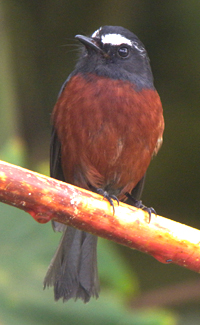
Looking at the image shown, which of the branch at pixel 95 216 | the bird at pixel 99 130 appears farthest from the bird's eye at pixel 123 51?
the branch at pixel 95 216

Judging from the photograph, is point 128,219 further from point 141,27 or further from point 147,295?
point 141,27

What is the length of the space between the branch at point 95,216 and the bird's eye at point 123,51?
1.16 meters

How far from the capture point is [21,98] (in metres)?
4.19

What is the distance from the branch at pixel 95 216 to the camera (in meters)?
2.05

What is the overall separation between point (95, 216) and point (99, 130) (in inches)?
32.7

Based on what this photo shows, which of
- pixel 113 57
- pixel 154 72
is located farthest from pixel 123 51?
pixel 154 72

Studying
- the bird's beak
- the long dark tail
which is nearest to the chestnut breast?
the bird's beak

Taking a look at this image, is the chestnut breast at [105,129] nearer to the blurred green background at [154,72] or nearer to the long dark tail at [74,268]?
the long dark tail at [74,268]

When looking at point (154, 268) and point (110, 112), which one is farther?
point (154, 268)

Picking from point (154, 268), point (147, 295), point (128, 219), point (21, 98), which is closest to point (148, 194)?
point (154, 268)

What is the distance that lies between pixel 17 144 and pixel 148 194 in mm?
1468

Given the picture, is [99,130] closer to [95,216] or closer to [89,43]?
[89,43]

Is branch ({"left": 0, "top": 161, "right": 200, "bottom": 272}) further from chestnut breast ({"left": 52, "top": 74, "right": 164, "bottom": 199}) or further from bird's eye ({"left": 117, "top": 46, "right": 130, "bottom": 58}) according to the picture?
bird's eye ({"left": 117, "top": 46, "right": 130, "bottom": 58})

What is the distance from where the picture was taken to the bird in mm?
→ 2975
